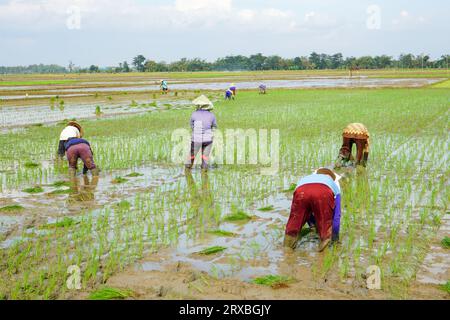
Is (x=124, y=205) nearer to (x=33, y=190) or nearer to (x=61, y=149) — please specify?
(x=33, y=190)

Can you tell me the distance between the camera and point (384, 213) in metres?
5.11

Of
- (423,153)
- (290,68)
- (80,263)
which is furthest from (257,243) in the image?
(290,68)

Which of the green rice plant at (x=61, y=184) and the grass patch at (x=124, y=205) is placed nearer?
the grass patch at (x=124, y=205)

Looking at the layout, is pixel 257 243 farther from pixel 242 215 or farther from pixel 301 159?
pixel 301 159

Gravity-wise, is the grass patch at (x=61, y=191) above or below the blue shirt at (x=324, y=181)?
below

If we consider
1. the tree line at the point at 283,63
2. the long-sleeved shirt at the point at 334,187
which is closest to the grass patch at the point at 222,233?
the long-sleeved shirt at the point at 334,187

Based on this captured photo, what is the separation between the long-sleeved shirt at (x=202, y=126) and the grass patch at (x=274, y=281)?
12.6 ft

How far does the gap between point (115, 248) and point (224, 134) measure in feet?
23.5

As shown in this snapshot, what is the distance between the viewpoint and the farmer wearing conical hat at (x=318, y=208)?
396 cm

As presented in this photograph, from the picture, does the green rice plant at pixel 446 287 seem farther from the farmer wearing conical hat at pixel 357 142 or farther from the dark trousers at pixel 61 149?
the dark trousers at pixel 61 149

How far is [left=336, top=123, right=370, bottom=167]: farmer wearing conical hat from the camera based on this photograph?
723cm

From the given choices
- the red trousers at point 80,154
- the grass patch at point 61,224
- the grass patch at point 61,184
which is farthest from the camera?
the red trousers at point 80,154

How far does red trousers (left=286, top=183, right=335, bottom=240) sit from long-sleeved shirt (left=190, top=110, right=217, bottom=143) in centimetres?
319

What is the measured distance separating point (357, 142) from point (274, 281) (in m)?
4.39
